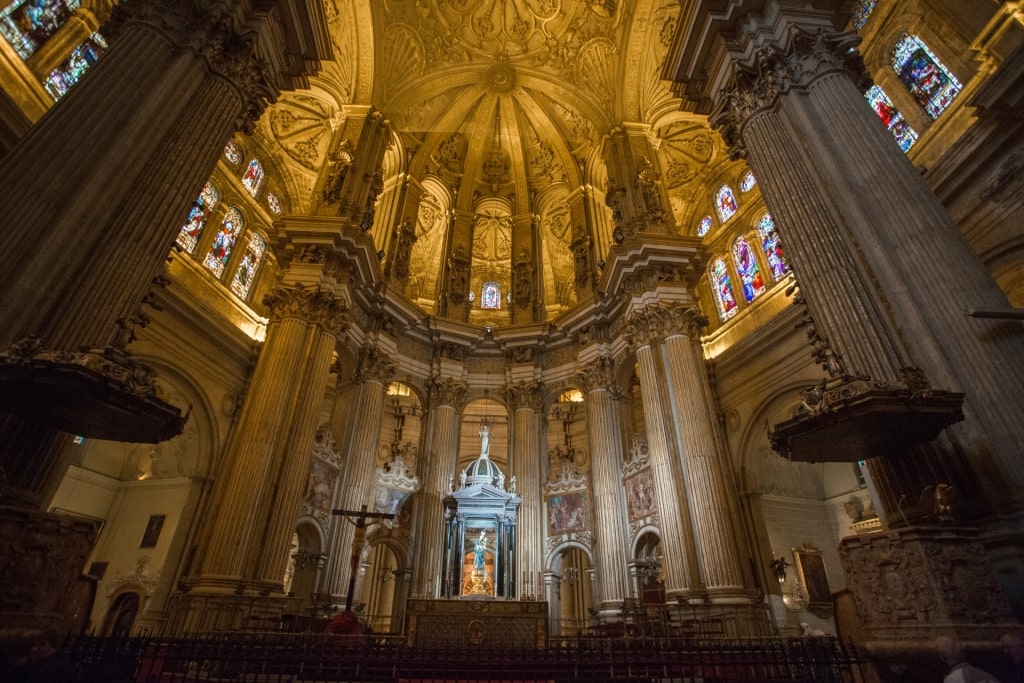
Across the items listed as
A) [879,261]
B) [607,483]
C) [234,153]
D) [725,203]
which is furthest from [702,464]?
[234,153]

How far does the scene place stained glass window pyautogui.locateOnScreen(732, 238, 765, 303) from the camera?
18.1 meters

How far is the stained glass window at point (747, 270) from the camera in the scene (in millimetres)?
18125

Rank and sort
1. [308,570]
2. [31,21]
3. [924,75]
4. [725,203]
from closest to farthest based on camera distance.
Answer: [31,21] < [924,75] < [308,570] < [725,203]

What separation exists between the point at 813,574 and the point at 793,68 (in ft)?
50.9

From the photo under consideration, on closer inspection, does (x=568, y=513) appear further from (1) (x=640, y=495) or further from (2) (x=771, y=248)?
(2) (x=771, y=248)

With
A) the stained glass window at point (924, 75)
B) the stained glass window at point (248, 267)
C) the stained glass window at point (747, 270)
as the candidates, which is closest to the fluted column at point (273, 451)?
the stained glass window at point (248, 267)

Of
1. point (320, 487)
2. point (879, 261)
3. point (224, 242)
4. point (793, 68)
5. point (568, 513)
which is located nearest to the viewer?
point (879, 261)

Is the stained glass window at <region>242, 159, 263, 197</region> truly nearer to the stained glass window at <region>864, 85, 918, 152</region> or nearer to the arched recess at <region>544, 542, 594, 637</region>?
the arched recess at <region>544, 542, 594, 637</region>

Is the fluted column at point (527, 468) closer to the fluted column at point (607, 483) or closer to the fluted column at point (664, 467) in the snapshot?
the fluted column at point (607, 483)

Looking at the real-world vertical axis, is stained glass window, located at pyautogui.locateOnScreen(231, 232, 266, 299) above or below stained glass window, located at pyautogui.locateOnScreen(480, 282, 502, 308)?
below

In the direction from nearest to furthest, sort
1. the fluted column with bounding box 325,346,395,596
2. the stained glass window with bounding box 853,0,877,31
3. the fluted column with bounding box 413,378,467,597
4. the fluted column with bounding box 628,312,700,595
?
the fluted column with bounding box 628,312,700,595
the stained glass window with bounding box 853,0,877,31
the fluted column with bounding box 325,346,395,596
the fluted column with bounding box 413,378,467,597

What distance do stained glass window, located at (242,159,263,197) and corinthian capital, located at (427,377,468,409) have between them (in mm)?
10324

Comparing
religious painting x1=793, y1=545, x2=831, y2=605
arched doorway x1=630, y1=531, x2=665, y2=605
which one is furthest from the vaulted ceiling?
religious painting x1=793, y1=545, x2=831, y2=605

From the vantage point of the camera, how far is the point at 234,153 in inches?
746
